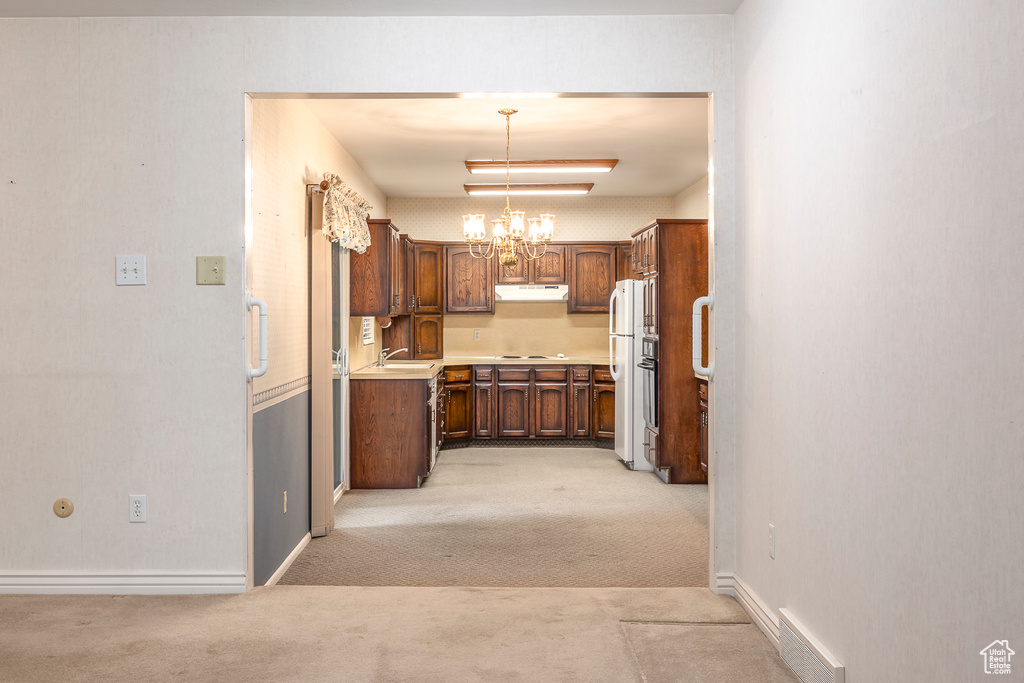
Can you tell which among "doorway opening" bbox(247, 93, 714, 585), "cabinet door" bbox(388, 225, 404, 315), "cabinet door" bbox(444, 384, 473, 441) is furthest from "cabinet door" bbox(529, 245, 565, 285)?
"cabinet door" bbox(388, 225, 404, 315)

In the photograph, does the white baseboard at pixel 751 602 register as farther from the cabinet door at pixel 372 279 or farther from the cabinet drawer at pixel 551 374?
the cabinet drawer at pixel 551 374

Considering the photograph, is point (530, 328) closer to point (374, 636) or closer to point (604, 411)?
point (604, 411)

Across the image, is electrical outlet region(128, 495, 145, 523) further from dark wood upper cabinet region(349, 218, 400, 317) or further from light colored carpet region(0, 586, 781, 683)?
dark wood upper cabinet region(349, 218, 400, 317)

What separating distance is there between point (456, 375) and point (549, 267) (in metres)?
1.57

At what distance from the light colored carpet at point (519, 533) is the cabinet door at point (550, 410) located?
1254mm

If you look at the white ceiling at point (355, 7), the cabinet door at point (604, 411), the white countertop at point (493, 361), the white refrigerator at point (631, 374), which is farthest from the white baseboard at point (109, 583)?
the cabinet door at point (604, 411)

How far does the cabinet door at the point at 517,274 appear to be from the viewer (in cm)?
795

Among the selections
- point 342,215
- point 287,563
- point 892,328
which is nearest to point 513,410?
point 342,215

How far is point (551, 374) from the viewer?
757 centimetres

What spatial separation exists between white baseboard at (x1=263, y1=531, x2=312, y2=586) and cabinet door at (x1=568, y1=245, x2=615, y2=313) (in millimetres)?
4489

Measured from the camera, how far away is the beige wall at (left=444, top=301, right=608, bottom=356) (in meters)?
8.25

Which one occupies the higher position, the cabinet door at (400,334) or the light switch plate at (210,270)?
the light switch plate at (210,270)

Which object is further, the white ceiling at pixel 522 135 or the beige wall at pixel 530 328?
the beige wall at pixel 530 328

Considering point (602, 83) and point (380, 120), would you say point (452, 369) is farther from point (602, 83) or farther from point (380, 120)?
point (602, 83)
